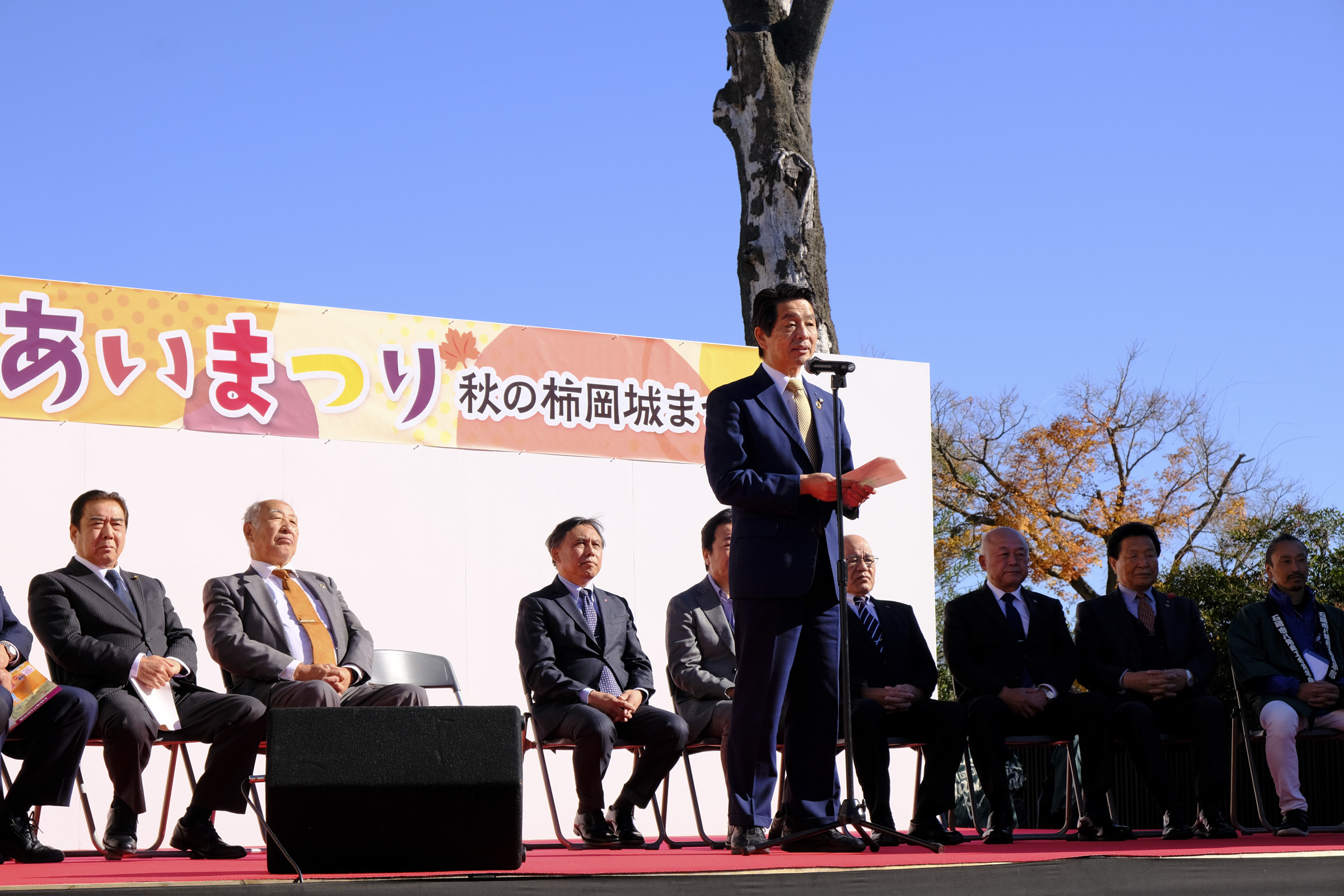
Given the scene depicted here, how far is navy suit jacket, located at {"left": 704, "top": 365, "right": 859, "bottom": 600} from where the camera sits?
3666 millimetres

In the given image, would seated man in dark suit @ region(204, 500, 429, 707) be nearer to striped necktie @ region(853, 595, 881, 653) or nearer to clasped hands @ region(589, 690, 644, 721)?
clasped hands @ region(589, 690, 644, 721)

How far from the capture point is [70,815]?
5.43 m

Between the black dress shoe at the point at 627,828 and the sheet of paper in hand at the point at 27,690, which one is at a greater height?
the sheet of paper in hand at the point at 27,690

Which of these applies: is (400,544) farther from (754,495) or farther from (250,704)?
(754,495)

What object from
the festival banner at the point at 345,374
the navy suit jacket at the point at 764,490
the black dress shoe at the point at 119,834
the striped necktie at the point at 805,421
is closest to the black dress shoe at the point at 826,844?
the navy suit jacket at the point at 764,490

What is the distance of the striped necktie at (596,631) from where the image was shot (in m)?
5.10

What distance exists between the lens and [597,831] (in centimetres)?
486

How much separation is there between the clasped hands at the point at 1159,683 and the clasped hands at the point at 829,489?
197 centimetres

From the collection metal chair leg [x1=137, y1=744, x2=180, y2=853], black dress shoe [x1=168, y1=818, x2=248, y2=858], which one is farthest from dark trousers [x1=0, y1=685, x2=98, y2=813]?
metal chair leg [x1=137, y1=744, x2=180, y2=853]

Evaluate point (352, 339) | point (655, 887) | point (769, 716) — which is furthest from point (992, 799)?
point (352, 339)

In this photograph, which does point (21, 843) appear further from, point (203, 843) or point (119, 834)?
point (203, 843)

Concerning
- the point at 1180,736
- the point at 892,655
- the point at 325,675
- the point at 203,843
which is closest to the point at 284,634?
the point at 325,675

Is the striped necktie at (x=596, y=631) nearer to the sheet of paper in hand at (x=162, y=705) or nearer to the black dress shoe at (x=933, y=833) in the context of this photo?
the black dress shoe at (x=933, y=833)

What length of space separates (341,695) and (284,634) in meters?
0.30
